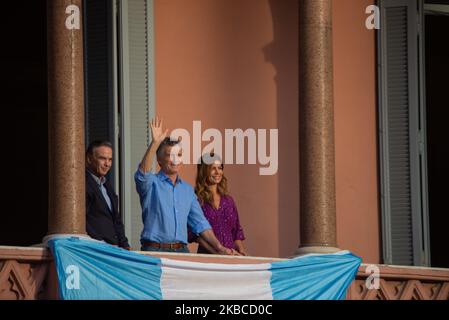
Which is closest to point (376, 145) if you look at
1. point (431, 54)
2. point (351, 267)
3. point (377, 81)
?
point (377, 81)

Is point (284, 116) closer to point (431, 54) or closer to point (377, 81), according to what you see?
point (377, 81)

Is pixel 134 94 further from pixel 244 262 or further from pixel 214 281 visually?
pixel 214 281

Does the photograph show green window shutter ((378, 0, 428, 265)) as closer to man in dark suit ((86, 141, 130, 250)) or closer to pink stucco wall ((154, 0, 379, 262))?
pink stucco wall ((154, 0, 379, 262))

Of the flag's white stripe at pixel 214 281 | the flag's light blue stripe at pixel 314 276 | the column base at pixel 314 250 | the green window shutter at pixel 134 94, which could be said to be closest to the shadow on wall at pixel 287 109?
the green window shutter at pixel 134 94

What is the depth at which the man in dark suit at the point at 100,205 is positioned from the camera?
12.1m

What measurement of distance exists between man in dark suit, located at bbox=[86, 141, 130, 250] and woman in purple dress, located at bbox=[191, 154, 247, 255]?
819mm

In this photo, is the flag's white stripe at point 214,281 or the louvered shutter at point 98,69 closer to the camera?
the flag's white stripe at point 214,281

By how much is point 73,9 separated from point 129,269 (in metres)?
2.13

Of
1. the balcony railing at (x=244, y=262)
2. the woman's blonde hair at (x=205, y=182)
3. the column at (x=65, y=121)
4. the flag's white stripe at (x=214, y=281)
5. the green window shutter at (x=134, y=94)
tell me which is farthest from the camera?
the green window shutter at (x=134, y=94)

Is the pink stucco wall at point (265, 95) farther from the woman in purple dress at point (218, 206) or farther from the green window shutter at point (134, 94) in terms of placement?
the woman in purple dress at point (218, 206)

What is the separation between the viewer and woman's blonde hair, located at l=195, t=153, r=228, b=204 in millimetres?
12703

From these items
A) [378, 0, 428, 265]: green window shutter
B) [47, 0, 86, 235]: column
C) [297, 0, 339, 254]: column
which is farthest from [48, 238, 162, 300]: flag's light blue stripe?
[378, 0, 428, 265]: green window shutter

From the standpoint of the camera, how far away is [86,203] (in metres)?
12.3

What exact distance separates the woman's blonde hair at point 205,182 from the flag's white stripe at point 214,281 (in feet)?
2.66
